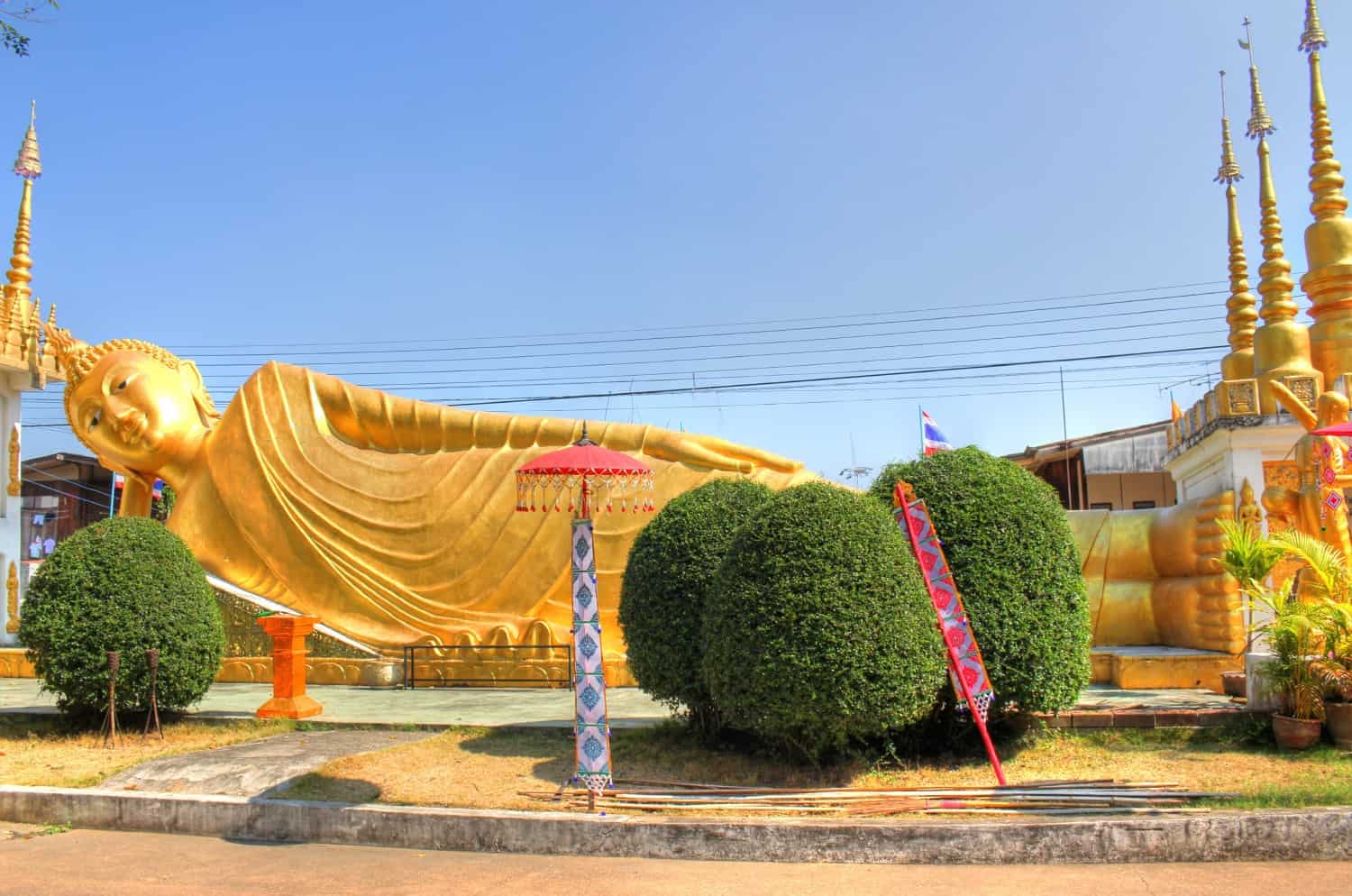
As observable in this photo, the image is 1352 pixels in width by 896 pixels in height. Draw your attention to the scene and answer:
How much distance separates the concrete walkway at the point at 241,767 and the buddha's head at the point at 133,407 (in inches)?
265

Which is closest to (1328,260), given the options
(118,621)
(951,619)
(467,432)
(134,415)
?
(951,619)

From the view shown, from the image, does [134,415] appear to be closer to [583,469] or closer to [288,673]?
[288,673]

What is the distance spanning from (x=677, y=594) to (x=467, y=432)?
661 centimetres

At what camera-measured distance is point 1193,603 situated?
928cm

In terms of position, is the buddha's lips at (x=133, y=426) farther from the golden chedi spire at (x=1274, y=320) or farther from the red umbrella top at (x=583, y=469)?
the golden chedi spire at (x=1274, y=320)

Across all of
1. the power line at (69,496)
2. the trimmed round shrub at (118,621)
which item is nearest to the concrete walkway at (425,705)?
the trimmed round shrub at (118,621)

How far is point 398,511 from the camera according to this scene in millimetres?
12273

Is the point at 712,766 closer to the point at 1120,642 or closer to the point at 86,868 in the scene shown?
the point at 86,868

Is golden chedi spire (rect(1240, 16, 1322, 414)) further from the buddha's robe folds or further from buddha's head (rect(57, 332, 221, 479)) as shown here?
buddha's head (rect(57, 332, 221, 479))

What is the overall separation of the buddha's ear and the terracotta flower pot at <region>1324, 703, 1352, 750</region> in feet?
40.5

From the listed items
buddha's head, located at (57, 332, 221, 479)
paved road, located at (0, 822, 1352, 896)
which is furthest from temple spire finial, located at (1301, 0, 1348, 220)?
buddha's head, located at (57, 332, 221, 479)

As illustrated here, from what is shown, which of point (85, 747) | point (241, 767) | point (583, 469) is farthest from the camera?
point (85, 747)

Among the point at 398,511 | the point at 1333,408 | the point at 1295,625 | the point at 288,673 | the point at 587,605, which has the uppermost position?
the point at 1333,408

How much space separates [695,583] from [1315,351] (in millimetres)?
7099
